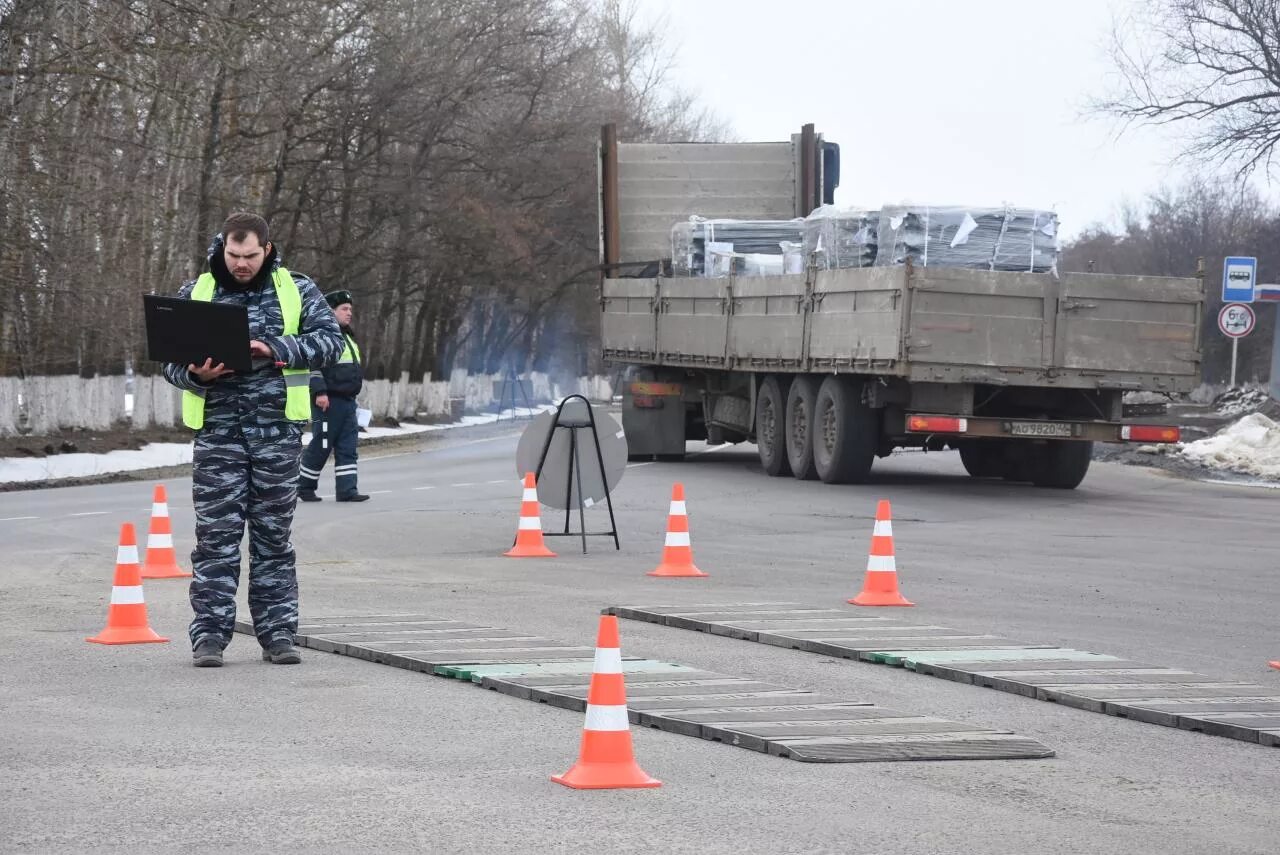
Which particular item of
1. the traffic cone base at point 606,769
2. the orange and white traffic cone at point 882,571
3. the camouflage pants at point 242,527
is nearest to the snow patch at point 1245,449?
the orange and white traffic cone at point 882,571

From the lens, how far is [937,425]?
20.8 meters

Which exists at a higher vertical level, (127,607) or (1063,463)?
(1063,463)

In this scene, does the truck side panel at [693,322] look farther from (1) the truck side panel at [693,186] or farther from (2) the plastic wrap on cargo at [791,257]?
(1) the truck side panel at [693,186]

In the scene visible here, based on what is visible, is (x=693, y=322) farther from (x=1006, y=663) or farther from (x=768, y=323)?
(x=1006, y=663)

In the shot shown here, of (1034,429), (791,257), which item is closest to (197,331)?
(1034,429)

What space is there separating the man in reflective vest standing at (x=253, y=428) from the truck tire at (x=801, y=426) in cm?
1443

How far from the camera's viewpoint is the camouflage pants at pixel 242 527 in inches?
344

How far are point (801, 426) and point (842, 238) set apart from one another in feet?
8.66

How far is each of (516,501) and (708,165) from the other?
28.2 ft

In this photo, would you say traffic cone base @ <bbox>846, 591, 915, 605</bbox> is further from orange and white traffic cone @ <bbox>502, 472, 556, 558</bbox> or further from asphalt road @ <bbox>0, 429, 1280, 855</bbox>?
orange and white traffic cone @ <bbox>502, 472, 556, 558</bbox>

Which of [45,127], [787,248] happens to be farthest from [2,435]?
[787,248]

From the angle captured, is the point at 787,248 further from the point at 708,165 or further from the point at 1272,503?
the point at 1272,503

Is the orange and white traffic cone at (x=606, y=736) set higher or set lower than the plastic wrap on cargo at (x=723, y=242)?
lower

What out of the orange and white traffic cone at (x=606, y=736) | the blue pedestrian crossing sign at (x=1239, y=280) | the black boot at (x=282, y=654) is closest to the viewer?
the orange and white traffic cone at (x=606, y=736)
